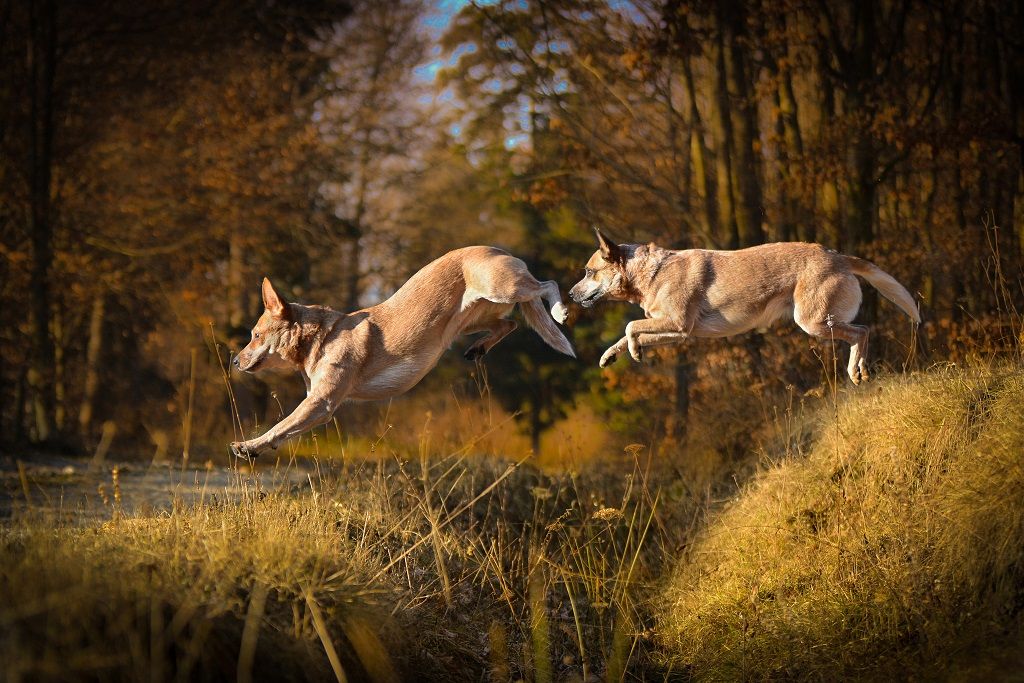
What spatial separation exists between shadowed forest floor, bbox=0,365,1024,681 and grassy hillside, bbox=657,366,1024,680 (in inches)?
0.6

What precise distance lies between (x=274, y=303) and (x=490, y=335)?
4.29 feet

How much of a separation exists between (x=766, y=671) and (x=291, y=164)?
15352 millimetres

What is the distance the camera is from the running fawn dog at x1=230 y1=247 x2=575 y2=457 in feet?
21.5

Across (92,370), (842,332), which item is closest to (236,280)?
(92,370)

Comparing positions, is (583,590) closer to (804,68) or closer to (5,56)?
(804,68)

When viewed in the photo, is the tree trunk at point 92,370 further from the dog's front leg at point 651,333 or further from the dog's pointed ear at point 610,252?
the dog's pointed ear at point 610,252

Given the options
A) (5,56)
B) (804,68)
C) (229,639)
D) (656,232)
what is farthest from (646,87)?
(229,639)

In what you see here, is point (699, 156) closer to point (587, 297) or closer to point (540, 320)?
point (540, 320)

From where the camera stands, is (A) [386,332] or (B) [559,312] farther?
(A) [386,332]

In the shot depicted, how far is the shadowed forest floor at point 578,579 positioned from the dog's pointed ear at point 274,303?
1.08m

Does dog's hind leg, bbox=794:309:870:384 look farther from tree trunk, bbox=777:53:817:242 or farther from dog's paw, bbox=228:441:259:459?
tree trunk, bbox=777:53:817:242

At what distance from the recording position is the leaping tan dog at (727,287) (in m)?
6.35

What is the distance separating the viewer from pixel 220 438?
2062 centimetres

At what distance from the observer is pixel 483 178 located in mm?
23297
